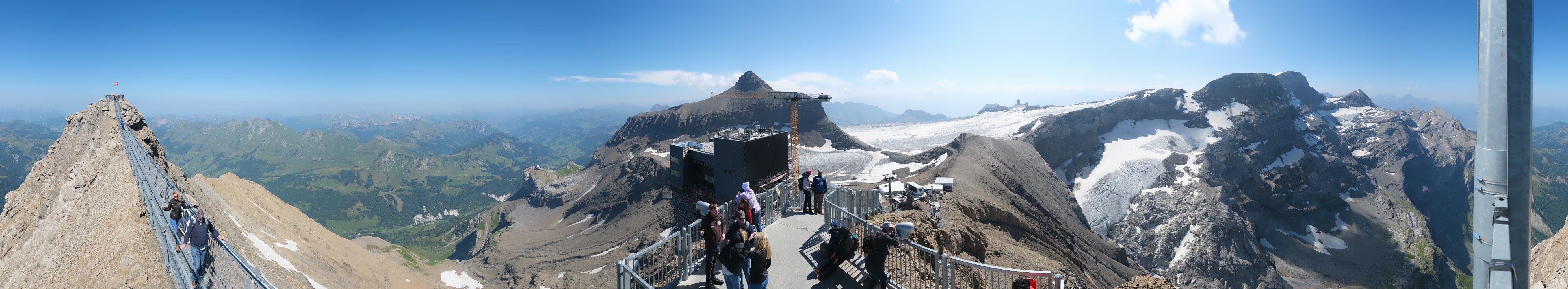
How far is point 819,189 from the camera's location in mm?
14141

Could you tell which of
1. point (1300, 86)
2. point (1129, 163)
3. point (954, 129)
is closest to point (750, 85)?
point (954, 129)

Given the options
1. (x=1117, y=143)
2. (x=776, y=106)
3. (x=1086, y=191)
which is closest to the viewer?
(x=1086, y=191)

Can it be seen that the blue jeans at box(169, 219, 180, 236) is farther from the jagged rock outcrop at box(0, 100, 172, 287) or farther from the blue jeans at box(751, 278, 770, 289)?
the blue jeans at box(751, 278, 770, 289)

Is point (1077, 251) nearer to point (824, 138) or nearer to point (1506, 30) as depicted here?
point (1506, 30)

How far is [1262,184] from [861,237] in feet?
353

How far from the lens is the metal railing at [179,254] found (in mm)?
Answer: 8492

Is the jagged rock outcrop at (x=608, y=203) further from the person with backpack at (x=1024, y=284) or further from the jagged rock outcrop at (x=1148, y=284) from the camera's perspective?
the person with backpack at (x=1024, y=284)

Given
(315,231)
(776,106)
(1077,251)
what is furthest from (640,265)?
(776,106)

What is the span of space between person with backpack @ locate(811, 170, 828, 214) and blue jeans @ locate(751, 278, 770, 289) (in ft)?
20.0

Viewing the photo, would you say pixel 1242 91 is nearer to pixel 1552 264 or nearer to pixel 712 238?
pixel 1552 264

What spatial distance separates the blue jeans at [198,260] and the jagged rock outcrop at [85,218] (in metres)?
3.45

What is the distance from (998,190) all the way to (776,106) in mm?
77572

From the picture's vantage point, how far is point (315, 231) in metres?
37.3

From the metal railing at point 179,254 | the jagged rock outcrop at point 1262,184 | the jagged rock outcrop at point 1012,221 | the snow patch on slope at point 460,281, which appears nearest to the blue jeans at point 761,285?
the metal railing at point 179,254
